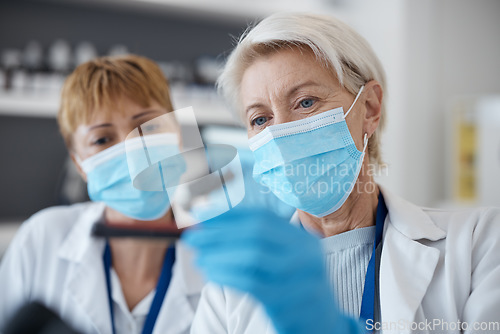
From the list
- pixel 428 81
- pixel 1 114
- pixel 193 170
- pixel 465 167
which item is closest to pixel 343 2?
pixel 428 81

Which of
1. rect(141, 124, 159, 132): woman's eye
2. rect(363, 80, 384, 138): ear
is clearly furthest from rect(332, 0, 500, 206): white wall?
rect(141, 124, 159, 132): woman's eye

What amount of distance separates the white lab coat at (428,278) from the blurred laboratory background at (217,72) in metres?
1.65

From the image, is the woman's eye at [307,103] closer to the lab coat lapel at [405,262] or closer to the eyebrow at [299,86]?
the eyebrow at [299,86]

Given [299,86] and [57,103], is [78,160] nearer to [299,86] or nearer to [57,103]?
[299,86]

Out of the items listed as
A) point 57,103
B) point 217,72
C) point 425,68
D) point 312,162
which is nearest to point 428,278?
point 312,162

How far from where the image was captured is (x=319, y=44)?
3.47ft

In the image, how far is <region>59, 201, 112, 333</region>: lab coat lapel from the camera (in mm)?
1346

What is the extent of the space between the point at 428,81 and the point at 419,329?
2847mm

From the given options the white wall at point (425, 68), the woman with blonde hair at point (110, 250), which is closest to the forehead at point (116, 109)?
the woman with blonde hair at point (110, 250)

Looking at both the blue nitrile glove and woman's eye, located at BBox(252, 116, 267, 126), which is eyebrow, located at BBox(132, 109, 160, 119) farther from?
the blue nitrile glove

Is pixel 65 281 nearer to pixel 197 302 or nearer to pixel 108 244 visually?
pixel 108 244

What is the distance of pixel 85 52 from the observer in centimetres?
264

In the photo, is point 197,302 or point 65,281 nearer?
point 197,302

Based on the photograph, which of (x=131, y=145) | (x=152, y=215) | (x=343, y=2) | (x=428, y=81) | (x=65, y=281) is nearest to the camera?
(x=131, y=145)
